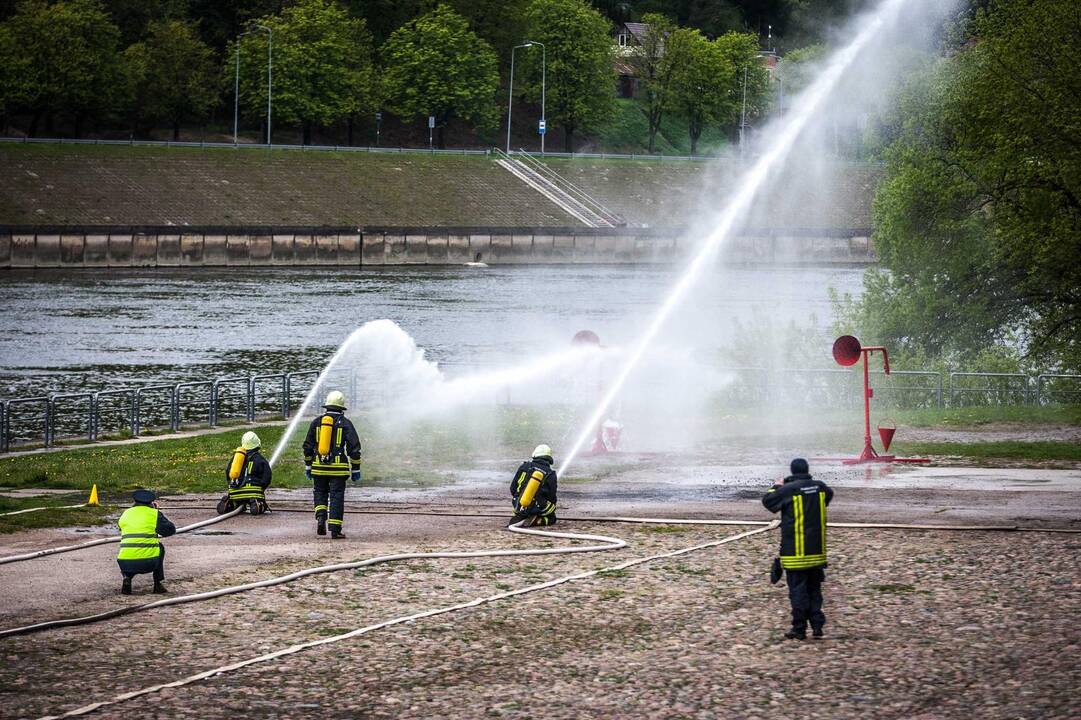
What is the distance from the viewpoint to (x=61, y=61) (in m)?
114

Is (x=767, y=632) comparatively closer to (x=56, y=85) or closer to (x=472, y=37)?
(x=56, y=85)

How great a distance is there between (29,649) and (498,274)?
8880cm

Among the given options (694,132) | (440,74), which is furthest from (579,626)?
(694,132)

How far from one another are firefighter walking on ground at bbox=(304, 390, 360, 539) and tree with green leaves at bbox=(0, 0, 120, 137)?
99588 millimetres

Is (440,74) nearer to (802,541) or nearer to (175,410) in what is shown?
(175,410)

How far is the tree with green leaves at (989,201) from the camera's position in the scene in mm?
37688

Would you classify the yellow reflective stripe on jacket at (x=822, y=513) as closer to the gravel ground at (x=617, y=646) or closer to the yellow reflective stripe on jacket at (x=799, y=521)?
the yellow reflective stripe on jacket at (x=799, y=521)

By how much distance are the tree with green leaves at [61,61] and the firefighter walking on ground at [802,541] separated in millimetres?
106654

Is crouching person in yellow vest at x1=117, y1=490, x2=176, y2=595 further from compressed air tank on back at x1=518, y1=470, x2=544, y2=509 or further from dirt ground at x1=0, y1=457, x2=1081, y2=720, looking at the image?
compressed air tank on back at x1=518, y1=470, x2=544, y2=509

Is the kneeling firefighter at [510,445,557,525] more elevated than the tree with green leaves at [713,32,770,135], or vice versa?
the tree with green leaves at [713,32,770,135]

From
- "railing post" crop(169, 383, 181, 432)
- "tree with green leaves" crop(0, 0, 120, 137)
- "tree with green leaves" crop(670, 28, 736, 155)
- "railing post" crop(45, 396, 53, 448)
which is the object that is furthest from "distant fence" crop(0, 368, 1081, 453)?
"tree with green leaves" crop(670, 28, 736, 155)

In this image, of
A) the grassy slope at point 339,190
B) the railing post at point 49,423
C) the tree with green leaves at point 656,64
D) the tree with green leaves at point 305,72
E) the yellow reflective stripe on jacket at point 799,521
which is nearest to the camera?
the yellow reflective stripe on jacket at point 799,521

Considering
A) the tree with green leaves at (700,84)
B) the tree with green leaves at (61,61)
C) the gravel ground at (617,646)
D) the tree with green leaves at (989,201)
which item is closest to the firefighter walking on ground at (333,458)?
the gravel ground at (617,646)

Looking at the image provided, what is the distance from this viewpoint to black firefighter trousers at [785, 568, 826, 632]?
1595cm
